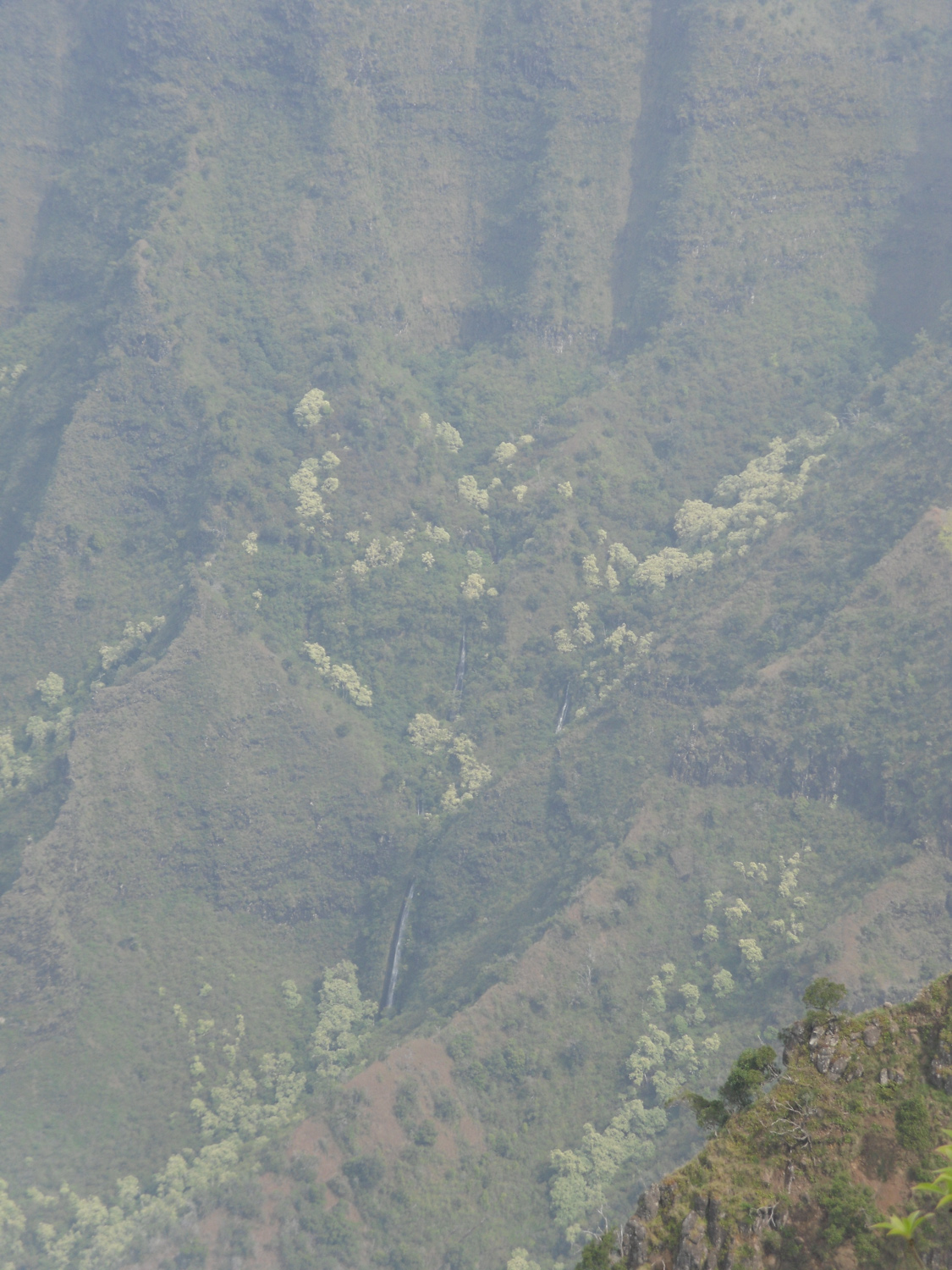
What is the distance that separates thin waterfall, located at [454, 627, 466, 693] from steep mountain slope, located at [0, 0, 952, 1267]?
1.02 ft

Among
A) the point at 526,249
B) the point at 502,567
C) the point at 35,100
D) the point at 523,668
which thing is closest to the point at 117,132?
the point at 35,100

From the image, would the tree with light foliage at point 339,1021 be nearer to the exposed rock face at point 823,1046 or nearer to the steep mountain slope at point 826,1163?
the exposed rock face at point 823,1046

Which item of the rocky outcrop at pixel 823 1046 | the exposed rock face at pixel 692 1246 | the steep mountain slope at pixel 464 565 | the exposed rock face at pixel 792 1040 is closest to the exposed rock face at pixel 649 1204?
the exposed rock face at pixel 692 1246

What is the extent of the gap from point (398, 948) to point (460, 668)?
28.4 metres

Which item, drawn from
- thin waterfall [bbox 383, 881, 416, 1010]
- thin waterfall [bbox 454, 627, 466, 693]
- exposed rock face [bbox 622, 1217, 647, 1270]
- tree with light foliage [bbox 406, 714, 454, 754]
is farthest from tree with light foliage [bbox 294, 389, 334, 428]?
exposed rock face [bbox 622, 1217, 647, 1270]

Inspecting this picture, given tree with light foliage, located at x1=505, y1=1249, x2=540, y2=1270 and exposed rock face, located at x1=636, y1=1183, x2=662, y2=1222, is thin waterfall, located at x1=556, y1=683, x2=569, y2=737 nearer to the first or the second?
tree with light foliage, located at x1=505, y1=1249, x2=540, y2=1270

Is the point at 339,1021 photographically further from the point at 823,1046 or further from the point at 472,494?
the point at 823,1046

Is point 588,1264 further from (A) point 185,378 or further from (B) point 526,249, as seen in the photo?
(B) point 526,249

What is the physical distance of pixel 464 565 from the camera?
112500mm

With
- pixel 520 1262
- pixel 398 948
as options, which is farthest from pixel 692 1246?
pixel 398 948

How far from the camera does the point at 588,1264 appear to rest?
2953 cm

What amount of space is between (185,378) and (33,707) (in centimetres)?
A: 3817

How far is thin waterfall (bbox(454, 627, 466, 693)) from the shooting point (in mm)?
106762

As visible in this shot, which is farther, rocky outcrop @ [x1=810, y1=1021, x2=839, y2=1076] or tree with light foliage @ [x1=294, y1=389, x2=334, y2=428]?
tree with light foliage @ [x1=294, y1=389, x2=334, y2=428]
